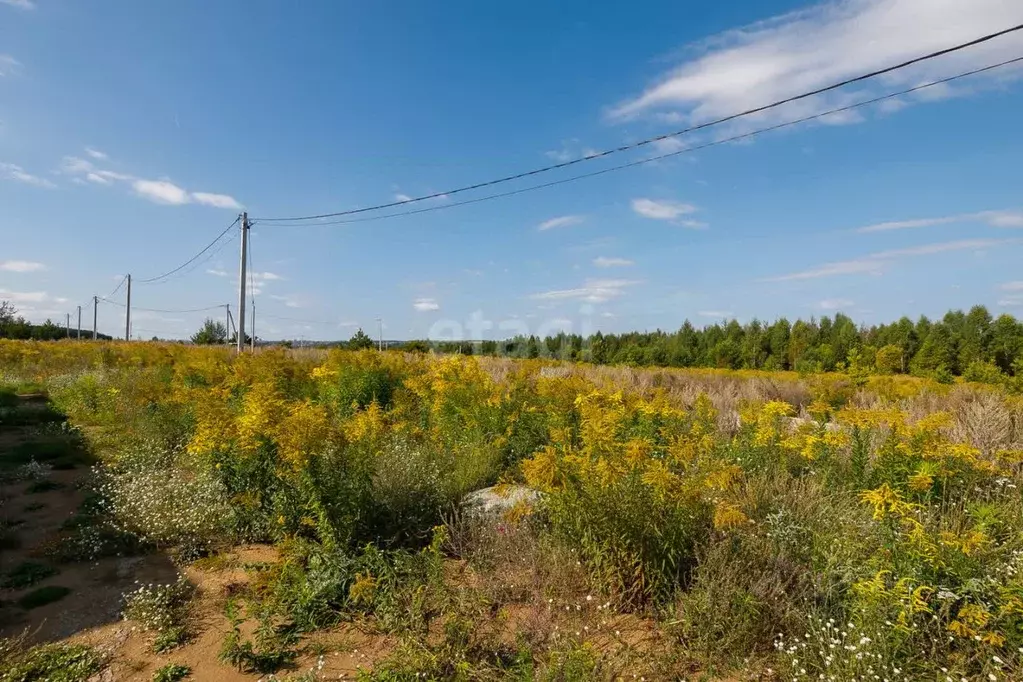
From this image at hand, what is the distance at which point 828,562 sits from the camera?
3045 millimetres

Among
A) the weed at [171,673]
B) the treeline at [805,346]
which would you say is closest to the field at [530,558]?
the weed at [171,673]

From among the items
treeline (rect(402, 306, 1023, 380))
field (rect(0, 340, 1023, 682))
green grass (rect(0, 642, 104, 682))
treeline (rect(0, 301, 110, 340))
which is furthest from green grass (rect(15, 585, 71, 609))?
treeline (rect(0, 301, 110, 340))

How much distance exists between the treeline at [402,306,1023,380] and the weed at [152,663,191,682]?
13.8m

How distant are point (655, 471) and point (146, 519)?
4261 millimetres

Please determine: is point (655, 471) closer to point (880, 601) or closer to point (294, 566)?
point (880, 601)

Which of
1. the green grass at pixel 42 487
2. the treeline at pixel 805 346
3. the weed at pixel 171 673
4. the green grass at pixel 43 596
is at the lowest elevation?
the weed at pixel 171 673

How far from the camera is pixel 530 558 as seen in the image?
3578 mm

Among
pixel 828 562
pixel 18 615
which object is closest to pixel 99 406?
pixel 18 615

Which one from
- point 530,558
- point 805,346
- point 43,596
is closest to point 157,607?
point 43,596

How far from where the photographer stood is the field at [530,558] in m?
2.68

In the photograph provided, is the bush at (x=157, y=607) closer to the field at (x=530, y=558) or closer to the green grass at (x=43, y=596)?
the field at (x=530, y=558)

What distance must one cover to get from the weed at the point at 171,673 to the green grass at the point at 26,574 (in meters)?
1.88

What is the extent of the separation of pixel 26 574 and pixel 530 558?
148 inches

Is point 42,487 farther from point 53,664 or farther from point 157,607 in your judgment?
point 53,664
